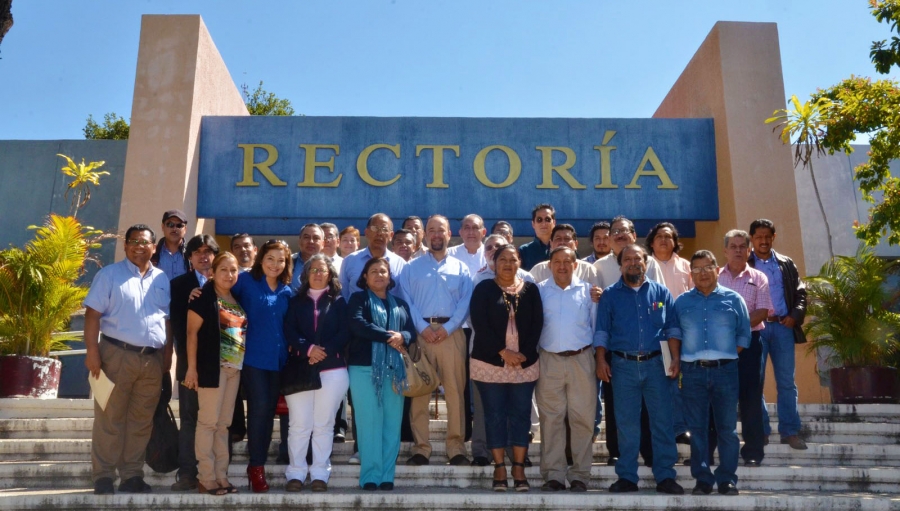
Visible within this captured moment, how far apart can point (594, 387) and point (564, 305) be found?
608 millimetres

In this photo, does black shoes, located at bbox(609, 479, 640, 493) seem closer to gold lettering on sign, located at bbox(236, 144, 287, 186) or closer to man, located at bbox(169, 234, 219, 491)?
man, located at bbox(169, 234, 219, 491)

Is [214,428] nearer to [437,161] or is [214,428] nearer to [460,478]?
[460,478]

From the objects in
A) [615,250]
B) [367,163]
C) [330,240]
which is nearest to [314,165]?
[367,163]

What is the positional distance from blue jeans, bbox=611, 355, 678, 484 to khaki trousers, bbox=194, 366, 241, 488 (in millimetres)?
2621

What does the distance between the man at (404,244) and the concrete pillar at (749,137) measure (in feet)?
18.0

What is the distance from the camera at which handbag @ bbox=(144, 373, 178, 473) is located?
19.3ft

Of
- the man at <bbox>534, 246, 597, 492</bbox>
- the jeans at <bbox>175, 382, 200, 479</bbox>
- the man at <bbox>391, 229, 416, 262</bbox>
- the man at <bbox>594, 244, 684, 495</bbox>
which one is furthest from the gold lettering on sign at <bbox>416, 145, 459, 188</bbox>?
the jeans at <bbox>175, 382, 200, 479</bbox>

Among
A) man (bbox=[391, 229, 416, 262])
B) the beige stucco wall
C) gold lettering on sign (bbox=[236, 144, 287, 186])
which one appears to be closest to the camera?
man (bbox=[391, 229, 416, 262])

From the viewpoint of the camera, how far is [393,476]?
5.77 m

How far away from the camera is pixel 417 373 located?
5934mm

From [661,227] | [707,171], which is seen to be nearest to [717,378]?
[661,227]

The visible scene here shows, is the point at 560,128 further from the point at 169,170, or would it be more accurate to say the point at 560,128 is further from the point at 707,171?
the point at 169,170

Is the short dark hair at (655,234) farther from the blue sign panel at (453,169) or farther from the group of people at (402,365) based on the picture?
the blue sign panel at (453,169)

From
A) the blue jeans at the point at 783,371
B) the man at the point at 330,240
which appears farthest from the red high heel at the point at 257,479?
the blue jeans at the point at 783,371
